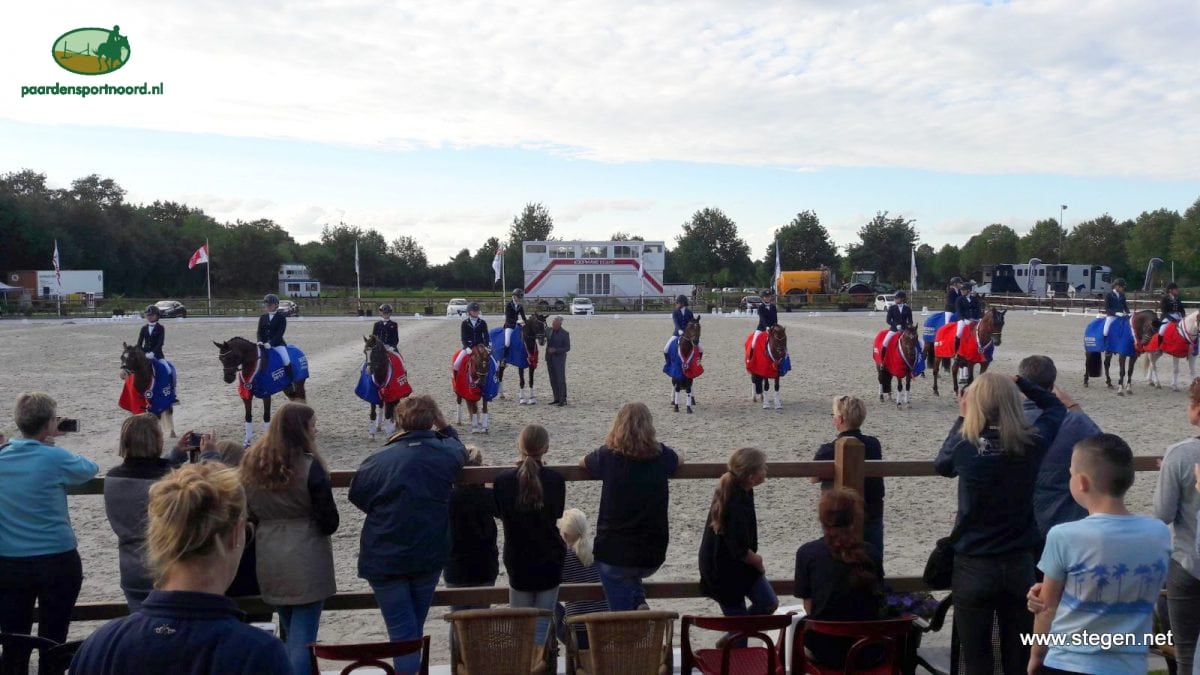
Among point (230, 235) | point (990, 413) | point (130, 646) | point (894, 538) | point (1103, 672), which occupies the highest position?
point (230, 235)

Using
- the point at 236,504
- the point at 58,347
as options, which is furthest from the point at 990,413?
the point at 58,347

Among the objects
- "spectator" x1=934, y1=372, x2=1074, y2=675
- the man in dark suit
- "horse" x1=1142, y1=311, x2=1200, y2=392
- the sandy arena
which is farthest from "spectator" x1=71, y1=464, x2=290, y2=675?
"horse" x1=1142, y1=311, x2=1200, y2=392

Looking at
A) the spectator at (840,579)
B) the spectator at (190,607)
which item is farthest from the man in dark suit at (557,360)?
the spectator at (190,607)

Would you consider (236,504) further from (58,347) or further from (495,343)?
(58,347)

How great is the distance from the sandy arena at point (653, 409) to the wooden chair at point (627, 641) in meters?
2.05

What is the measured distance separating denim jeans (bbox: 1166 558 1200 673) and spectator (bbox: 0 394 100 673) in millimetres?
5145

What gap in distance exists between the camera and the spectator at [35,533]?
156 inches

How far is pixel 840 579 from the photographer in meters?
3.65

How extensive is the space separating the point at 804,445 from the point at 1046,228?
94992 millimetres

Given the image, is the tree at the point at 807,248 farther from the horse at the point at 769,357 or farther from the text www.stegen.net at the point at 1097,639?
the text www.stegen.net at the point at 1097,639

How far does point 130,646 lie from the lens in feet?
6.52

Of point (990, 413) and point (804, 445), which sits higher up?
point (990, 413)

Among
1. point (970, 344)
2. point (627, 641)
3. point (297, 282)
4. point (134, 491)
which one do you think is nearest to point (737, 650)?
point (627, 641)

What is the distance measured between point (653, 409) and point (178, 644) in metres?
13.2
